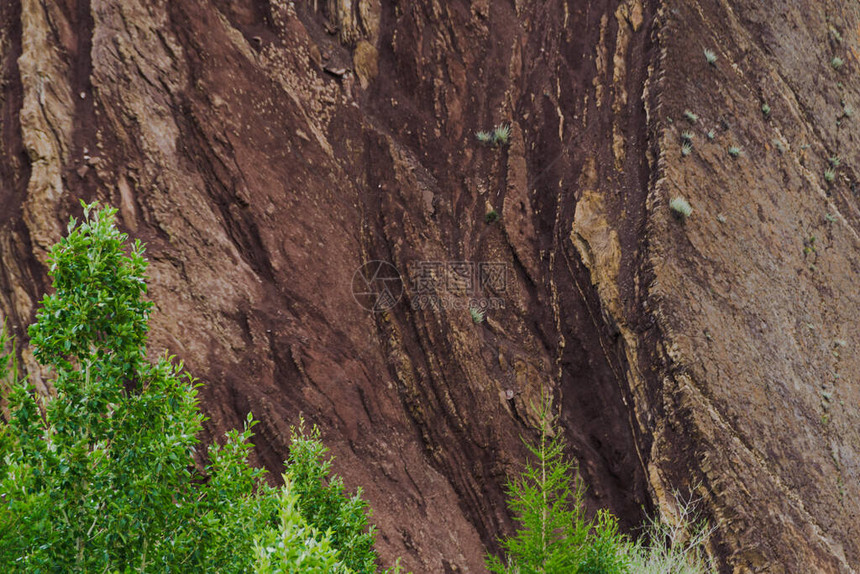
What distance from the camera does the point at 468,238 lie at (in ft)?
37.2

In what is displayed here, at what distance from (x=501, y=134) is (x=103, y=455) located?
968 centimetres

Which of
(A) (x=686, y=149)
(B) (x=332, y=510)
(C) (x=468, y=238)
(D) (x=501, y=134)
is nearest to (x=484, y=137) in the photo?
(D) (x=501, y=134)

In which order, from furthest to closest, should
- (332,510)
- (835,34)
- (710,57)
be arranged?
1. (835,34)
2. (710,57)
3. (332,510)

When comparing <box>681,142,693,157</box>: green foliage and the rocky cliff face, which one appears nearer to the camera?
the rocky cliff face

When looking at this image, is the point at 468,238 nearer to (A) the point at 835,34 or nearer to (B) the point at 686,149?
(B) the point at 686,149

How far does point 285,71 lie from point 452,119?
3.34 m

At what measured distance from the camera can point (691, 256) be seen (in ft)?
34.8

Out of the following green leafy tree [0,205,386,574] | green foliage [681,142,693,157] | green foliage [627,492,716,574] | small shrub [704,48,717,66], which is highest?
small shrub [704,48,717,66]

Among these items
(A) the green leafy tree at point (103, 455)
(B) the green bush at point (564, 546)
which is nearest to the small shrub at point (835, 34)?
(B) the green bush at point (564, 546)

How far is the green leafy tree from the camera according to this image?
153 inches

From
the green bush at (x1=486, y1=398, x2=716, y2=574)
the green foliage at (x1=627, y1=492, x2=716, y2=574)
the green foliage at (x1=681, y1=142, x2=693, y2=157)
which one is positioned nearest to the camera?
the green bush at (x1=486, y1=398, x2=716, y2=574)

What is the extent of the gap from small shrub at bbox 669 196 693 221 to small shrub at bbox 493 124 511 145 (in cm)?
342

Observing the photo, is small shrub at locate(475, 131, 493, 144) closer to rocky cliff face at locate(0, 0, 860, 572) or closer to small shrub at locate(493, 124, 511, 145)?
small shrub at locate(493, 124, 511, 145)

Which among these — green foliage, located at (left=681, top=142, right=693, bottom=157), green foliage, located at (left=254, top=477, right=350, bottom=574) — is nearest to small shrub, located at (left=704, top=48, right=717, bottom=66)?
green foliage, located at (left=681, top=142, right=693, bottom=157)
